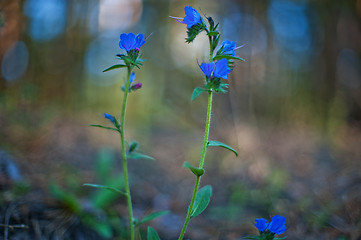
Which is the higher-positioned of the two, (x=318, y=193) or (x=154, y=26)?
(x=154, y=26)

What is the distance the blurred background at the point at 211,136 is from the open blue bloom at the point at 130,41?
17.4 inches

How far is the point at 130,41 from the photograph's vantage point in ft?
4.18

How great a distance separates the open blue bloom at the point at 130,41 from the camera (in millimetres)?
1256

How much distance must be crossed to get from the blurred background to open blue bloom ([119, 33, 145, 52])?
443 millimetres

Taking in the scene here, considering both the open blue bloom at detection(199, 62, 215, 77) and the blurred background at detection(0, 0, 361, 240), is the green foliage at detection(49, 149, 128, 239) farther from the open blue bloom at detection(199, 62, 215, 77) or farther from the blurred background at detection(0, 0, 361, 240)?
the open blue bloom at detection(199, 62, 215, 77)

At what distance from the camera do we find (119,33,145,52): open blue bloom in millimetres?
1256

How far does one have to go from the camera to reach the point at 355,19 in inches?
267

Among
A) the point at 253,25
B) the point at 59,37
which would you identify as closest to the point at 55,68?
the point at 59,37

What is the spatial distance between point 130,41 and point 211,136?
2880mm

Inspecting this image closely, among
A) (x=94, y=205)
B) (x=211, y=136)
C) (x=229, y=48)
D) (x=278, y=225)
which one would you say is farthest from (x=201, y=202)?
(x=211, y=136)

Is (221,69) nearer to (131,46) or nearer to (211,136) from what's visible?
(131,46)

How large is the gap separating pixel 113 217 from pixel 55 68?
5891 millimetres

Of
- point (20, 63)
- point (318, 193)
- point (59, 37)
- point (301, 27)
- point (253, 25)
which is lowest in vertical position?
point (318, 193)

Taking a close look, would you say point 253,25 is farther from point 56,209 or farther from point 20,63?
point 56,209
